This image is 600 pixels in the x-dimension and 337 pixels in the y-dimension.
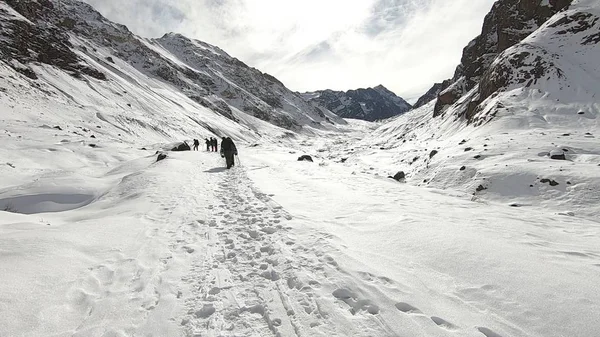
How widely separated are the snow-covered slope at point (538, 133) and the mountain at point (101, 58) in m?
52.4

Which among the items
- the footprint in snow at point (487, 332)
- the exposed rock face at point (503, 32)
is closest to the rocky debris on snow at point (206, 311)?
A: the footprint in snow at point (487, 332)

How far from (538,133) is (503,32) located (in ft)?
113

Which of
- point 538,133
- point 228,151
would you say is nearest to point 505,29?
point 538,133

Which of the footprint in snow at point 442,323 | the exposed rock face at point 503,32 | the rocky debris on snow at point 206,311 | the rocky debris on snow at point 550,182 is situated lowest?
the rocky debris on snow at point 206,311

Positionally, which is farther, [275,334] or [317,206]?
[317,206]

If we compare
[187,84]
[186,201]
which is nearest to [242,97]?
[187,84]

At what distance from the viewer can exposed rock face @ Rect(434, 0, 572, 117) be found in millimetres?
36562

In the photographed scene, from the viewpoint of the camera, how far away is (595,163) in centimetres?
1341

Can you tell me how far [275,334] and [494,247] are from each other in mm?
4276

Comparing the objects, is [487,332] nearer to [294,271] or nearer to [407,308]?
[407,308]

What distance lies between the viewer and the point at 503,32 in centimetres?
4384

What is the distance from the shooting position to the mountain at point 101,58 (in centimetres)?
4947

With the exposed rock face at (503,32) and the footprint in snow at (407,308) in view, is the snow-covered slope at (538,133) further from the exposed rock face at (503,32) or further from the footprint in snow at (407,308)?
the footprint in snow at (407,308)

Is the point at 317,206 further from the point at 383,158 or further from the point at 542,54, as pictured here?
the point at 542,54
